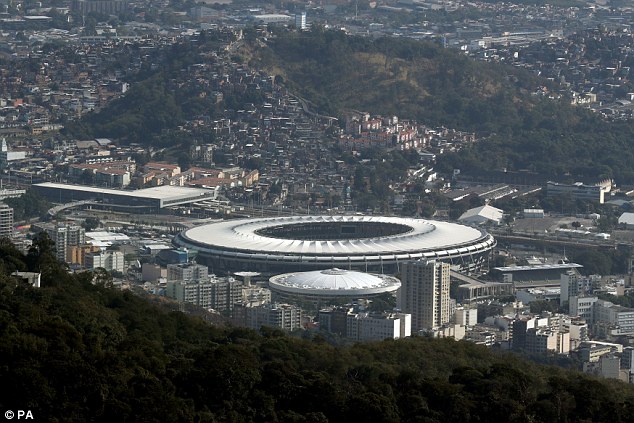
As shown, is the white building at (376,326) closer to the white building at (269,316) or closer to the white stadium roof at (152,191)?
the white building at (269,316)

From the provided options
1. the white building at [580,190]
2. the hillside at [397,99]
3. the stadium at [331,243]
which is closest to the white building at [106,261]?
the stadium at [331,243]

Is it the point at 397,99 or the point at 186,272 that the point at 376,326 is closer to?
the point at 186,272

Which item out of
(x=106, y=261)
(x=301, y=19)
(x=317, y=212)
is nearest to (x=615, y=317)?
(x=106, y=261)

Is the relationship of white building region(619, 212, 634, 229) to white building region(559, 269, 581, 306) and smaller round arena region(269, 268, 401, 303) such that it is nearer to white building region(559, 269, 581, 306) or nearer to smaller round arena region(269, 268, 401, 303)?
white building region(559, 269, 581, 306)

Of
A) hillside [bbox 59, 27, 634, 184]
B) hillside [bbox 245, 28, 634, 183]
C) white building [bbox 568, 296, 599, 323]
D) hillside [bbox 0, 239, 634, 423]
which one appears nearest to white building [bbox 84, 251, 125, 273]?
white building [bbox 568, 296, 599, 323]

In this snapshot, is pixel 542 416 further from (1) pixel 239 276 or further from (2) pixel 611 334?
(1) pixel 239 276
